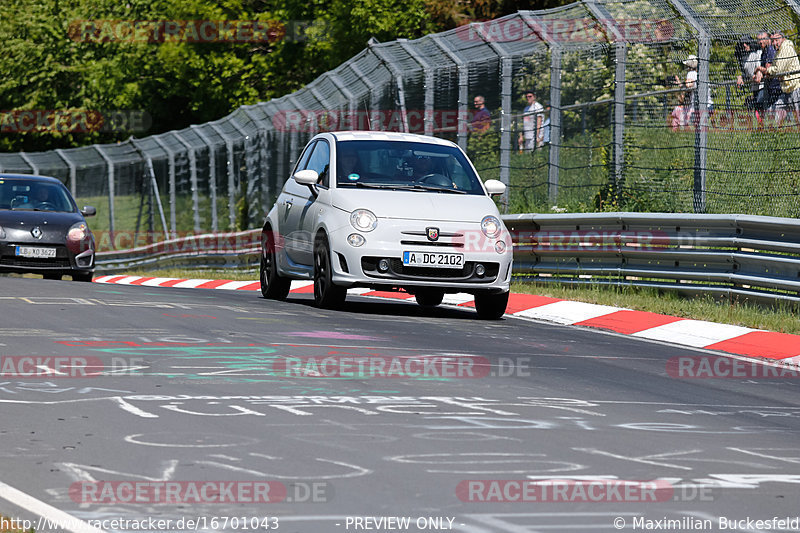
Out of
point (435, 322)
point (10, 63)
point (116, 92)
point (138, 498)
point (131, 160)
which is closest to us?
point (138, 498)

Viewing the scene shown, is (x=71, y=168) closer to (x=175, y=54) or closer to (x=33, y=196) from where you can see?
(x=175, y=54)

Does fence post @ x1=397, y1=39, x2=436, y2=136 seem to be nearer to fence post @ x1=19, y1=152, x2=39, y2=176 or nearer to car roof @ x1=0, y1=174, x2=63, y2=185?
car roof @ x1=0, y1=174, x2=63, y2=185

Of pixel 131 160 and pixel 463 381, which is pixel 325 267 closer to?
pixel 463 381

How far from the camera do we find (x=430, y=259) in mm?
13656

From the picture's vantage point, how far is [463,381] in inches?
365

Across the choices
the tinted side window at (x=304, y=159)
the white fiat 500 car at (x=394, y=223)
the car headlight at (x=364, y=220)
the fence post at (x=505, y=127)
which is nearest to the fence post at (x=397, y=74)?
the fence post at (x=505, y=127)

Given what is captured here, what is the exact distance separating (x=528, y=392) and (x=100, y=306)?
20.7 feet

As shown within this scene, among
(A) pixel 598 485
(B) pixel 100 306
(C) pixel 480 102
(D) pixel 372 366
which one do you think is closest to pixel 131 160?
(C) pixel 480 102

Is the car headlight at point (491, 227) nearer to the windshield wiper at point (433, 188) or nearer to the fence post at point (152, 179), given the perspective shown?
the windshield wiper at point (433, 188)

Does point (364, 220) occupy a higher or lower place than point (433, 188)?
lower

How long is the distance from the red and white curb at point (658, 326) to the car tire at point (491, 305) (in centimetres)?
60

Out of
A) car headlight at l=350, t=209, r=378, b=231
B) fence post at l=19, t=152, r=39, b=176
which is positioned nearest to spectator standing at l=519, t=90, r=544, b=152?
car headlight at l=350, t=209, r=378, b=231

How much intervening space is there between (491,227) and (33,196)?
1023 centimetres

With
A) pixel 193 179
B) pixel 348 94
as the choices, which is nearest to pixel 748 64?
pixel 348 94
